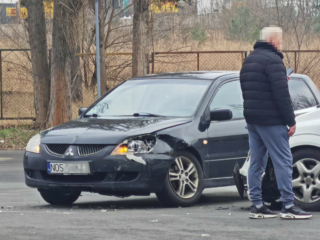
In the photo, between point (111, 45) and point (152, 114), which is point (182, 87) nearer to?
point (152, 114)

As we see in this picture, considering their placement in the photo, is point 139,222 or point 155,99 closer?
point 139,222

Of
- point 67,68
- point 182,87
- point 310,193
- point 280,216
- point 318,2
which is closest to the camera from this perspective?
point 280,216

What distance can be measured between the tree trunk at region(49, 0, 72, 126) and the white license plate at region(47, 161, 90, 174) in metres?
10.2

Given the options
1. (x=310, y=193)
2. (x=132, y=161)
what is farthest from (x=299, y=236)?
(x=132, y=161)

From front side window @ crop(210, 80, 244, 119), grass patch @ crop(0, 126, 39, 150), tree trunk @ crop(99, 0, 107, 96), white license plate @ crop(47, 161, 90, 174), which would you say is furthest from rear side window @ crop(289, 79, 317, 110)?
grass patch @ crop(0, 126, 39, 150)

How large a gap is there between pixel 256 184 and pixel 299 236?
1.24 meters

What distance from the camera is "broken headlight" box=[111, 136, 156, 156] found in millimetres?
8148

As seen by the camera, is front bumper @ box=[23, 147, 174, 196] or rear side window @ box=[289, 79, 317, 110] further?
rear side window @ box=[289, 79, 317, 110]

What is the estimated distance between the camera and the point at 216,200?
9.41 metres

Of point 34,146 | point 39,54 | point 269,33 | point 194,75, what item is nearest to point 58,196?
point 34,146

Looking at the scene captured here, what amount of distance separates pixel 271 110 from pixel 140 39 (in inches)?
435

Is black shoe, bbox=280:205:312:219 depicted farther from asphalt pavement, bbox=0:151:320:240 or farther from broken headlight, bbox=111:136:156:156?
broken headlight, bbox=111:136:156:156

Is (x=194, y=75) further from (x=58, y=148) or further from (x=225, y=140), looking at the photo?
(x=58, y=148)

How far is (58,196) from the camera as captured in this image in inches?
355
